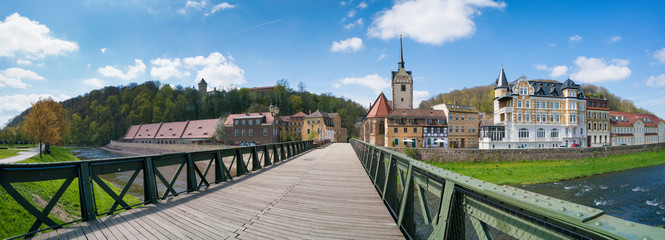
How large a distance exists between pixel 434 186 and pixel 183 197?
501cm

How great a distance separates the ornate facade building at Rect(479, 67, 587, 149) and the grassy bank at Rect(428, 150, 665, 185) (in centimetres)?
687

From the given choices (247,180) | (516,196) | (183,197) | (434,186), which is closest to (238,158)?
(247,180)

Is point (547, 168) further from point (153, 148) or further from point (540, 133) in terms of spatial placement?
point (153, 148)

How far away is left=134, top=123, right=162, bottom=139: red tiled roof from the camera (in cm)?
6514

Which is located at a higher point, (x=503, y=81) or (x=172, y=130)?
(x=503, y=81)

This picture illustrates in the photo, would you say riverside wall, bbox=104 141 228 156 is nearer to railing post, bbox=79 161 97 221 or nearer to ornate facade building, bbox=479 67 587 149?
railing post, bbox=79 161 97 221

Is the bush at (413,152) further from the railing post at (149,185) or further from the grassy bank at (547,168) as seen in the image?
the railing post at (149,185)

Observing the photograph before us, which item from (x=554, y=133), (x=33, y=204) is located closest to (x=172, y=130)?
(x=33, y=204)

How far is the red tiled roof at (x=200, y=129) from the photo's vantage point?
180ft

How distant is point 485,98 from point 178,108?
97567 millimetres

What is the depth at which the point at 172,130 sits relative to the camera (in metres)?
60.8

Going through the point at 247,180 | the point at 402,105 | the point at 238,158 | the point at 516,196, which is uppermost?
the point at 402,105

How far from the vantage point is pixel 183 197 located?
17.5ft

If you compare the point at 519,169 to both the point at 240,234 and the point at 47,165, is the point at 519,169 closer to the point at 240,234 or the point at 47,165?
the point at 240,234
